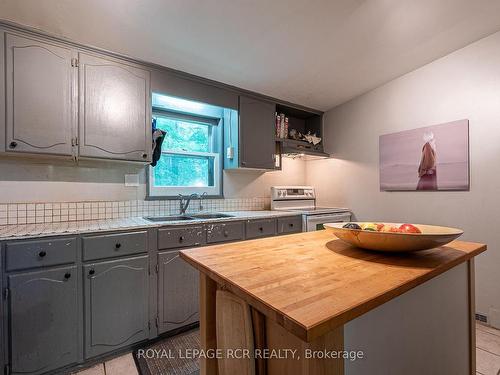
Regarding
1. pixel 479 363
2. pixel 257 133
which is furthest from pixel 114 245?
pixel 479 363

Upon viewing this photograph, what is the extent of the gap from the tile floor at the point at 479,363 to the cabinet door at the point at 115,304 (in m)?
0.09

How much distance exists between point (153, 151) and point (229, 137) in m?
0.86

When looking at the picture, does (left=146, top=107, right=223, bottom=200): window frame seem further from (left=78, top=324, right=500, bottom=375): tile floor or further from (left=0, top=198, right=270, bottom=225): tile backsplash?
(left=78, top=324, right=500, bottom=375): tile floor

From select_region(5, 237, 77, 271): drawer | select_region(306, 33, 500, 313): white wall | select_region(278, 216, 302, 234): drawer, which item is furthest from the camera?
select_region(278, 216, 302, 234): drawer

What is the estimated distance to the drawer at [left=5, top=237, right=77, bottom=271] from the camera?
1359 millimetres

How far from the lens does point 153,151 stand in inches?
88.4

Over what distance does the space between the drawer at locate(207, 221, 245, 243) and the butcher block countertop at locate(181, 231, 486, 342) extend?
0.99 meters

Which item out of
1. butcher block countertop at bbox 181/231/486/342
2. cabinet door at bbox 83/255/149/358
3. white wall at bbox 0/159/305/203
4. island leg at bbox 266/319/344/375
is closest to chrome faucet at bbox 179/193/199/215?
white wall at bbox 0/159/305/203

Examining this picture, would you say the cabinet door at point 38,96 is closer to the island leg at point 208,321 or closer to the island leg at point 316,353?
the island leg at point 208,321

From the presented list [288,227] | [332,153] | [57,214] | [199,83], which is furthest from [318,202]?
[57,214]

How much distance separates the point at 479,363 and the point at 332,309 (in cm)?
199

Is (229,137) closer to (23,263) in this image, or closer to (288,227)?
(288,227)

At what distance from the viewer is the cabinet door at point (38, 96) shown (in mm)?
1555

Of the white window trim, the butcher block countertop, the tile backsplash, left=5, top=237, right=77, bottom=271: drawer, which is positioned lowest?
left=5, top=237, right=77, bottom=271: drawer
